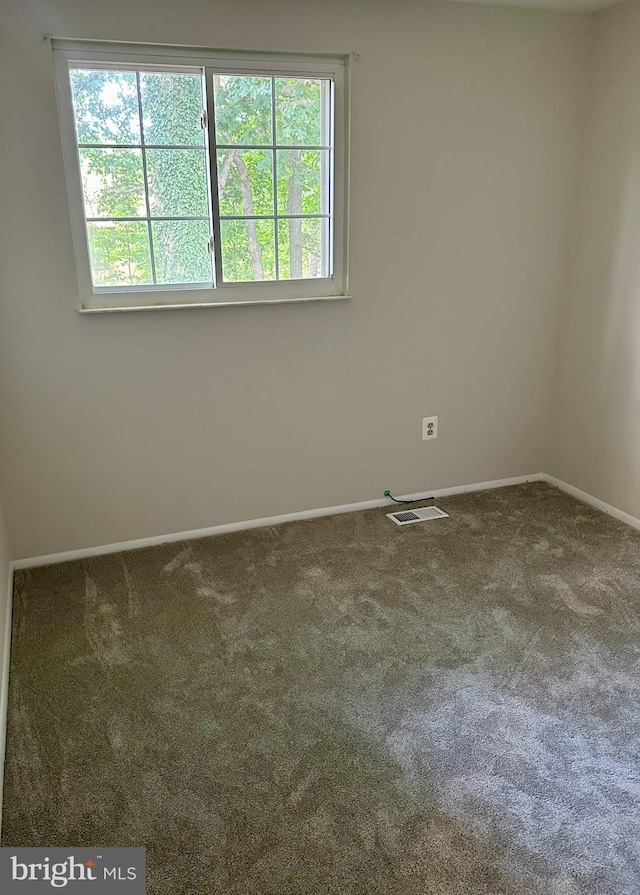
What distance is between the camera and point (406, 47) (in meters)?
2.80

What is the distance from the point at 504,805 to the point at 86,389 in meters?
2.14

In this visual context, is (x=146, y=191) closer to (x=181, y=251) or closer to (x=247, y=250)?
(x=181, y=251)

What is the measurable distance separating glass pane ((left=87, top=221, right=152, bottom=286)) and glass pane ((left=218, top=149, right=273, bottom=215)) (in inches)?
14.6

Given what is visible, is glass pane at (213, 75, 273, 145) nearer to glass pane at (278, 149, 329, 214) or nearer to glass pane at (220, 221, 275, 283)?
glass pane at (278, 149, 329, 214)

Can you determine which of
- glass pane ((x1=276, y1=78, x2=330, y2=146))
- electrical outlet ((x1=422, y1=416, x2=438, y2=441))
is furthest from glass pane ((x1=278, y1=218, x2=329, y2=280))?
electrical outlet ((x1=422, y1=416, x2=438, y2=441))

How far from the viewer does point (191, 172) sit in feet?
8.78

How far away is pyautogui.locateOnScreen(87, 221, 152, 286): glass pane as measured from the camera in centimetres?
263

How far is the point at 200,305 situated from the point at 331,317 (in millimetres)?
615

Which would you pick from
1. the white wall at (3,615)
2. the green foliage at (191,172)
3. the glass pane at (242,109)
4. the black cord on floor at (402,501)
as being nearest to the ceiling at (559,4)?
the green foliage at (191,172)

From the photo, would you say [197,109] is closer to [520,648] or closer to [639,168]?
[639,168]

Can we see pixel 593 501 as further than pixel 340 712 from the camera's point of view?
Yes

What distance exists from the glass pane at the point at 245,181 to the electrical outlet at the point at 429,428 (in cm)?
130

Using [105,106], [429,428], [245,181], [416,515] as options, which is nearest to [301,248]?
[245,181]

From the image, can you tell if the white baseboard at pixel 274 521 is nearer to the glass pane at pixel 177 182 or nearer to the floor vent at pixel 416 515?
the floor vent at pixel 416 515
